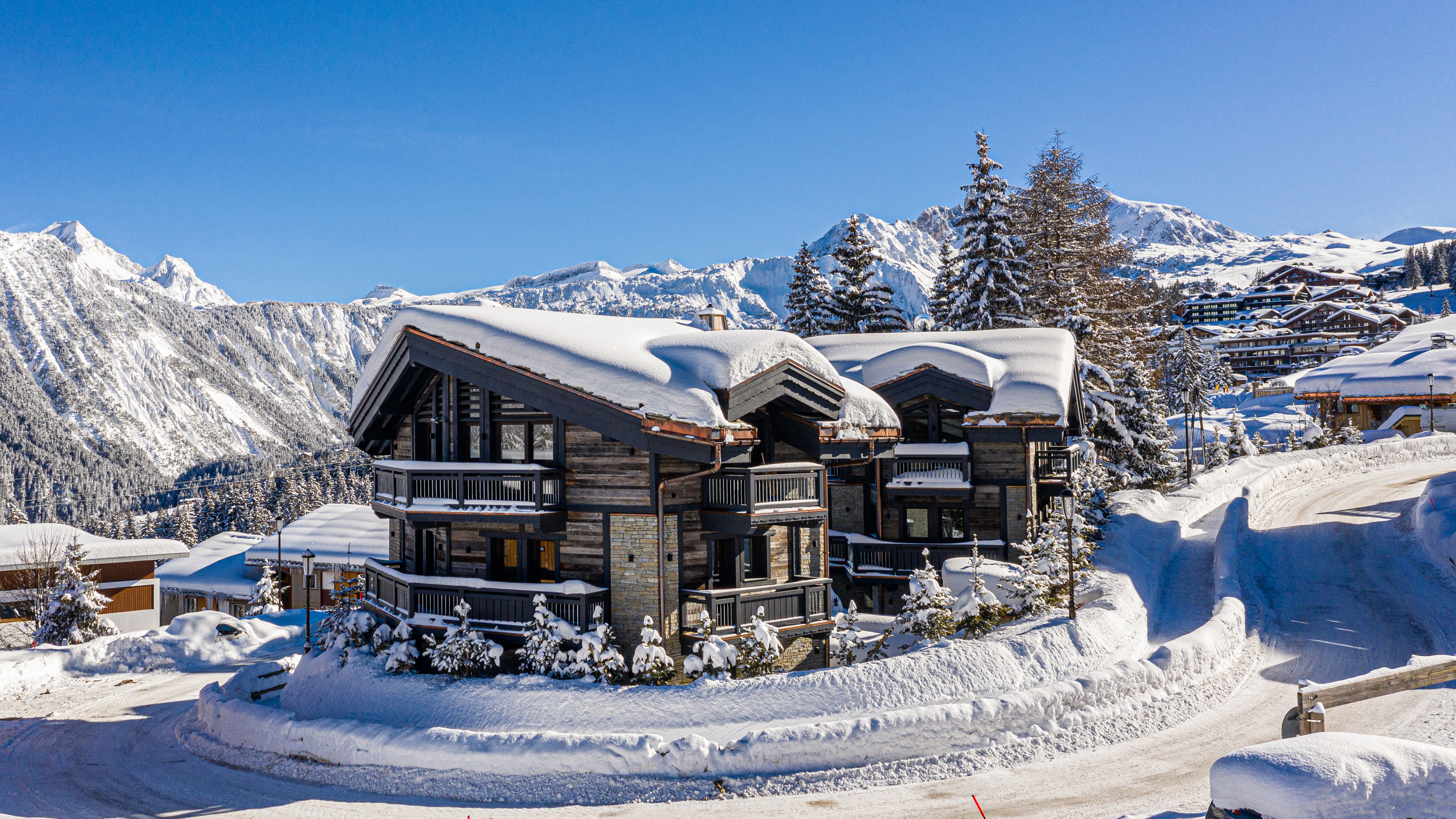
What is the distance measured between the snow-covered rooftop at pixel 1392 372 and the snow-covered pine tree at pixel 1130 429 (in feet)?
102

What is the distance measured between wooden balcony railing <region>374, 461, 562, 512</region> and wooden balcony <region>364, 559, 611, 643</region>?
181 cm

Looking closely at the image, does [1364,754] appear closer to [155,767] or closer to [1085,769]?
[1085,769]

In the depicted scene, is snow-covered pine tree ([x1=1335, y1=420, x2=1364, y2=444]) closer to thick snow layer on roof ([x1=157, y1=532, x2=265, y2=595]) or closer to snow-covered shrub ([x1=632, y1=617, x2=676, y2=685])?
snow-covered shrub ([x1=632, y1=617, x2=676, y2=685])

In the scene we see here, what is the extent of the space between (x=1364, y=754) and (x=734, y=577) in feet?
40.7

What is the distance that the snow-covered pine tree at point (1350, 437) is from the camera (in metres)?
53.2

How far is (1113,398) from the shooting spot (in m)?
37.3

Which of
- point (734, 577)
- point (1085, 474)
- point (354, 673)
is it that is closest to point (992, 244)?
point (1085, 474)

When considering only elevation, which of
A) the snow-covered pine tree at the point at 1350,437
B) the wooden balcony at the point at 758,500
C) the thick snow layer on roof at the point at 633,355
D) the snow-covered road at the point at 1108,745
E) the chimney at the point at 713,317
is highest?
the chimney at the point at 713,317

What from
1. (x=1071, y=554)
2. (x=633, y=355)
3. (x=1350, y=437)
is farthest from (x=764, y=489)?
(x=1350, y=437)

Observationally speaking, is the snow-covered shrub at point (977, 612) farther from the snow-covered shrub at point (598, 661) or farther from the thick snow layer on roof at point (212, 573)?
the thick snow layer on roof at point (212, 573)

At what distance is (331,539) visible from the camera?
52500 mm

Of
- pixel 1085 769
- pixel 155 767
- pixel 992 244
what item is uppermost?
pixel 992 244

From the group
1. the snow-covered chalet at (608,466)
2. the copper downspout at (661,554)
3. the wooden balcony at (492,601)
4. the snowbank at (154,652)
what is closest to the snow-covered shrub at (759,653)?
the snow-covered chalet at (608,466)

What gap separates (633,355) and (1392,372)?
70.3 metres
